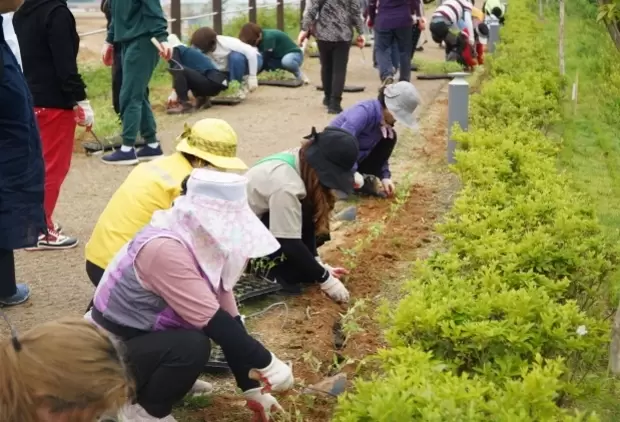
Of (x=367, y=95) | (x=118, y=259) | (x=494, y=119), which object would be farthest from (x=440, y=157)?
(x=118, y=259)

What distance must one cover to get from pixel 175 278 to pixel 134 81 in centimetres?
471

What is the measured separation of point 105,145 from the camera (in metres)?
8.48

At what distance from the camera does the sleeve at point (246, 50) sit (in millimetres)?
11305

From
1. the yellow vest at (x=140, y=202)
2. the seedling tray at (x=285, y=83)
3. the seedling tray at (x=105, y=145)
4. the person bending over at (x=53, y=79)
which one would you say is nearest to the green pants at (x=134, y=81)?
the seedling tray at (x=105, y=145)

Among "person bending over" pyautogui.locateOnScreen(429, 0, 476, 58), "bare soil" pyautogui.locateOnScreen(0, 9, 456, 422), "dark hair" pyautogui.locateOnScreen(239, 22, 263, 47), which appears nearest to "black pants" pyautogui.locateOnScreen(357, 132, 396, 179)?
"bare soil" pyautogui.locateOnScreen(0, 9, 456, 422)

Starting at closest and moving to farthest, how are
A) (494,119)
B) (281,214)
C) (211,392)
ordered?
(211,392), (281,214), (494,119)

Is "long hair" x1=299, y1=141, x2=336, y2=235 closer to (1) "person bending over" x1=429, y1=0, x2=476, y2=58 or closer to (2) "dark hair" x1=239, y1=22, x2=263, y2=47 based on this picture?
(2) "dark hair" x1=239, y1=22, x2=263, y2=47

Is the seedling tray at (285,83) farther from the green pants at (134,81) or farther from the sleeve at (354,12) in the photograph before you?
the green pants at (134,81)

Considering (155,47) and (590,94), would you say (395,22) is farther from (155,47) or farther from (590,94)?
(155,47)

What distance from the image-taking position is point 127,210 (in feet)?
13.8

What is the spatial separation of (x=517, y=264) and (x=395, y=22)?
7.19 meters

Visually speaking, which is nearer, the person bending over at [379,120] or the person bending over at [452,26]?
the person bending over at [379,120]

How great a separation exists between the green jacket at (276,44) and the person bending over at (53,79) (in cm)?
701

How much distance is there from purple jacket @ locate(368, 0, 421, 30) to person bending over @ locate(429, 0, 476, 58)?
3.27 meters
